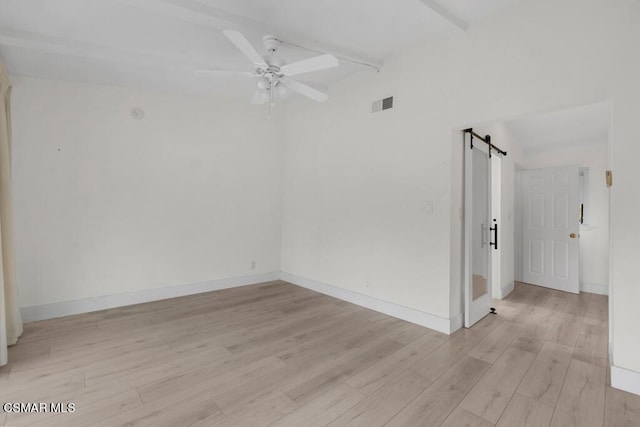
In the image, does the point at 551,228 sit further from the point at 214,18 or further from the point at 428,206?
the point at 214,18

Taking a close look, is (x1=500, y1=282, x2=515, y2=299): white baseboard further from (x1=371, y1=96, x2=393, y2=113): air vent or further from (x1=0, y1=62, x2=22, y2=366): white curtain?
(x1=0, y1=62, x2=22, y2=366): white curtain

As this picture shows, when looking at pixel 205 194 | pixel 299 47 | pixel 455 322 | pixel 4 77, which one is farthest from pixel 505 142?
pixel 4 77

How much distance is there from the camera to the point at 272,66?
2680 millimetres

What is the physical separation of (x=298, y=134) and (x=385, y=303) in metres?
3.12

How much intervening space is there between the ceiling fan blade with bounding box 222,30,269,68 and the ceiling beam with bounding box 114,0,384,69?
49 cm

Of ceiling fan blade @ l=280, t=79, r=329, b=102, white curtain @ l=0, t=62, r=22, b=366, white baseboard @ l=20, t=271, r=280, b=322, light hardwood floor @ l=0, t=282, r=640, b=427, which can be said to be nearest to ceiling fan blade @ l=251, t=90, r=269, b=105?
ceiling fan blade @ l=280, t=79, r=329, b=102

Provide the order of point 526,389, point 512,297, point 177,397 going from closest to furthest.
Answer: point 177,397 < point 526,389 < point 512,297

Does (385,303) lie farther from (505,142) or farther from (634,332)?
(505,142)

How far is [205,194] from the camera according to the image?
15.2 feet

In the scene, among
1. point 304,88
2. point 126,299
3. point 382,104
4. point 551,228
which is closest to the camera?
point 304,88

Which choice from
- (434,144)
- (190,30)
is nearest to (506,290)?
(434,144)

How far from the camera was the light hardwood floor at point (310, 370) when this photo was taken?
190 centimetres

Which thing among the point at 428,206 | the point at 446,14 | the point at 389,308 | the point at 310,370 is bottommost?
the point at 310,370

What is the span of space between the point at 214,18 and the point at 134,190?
260 centimetres
